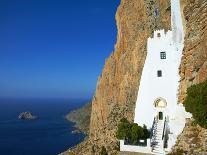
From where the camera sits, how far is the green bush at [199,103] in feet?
79.7

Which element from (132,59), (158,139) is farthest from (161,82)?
(132,59)

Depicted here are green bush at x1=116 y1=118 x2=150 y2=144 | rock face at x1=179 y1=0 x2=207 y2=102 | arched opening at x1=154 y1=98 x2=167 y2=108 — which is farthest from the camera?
arched opening at x1=154 y1=98 x2=167 y2=108

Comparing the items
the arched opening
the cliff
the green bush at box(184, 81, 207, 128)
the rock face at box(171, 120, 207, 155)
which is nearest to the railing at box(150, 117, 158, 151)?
the arched opening

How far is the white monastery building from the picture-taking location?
30516 mm

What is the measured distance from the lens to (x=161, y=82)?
102 feet

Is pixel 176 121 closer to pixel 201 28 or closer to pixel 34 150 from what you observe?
pixel 201 28

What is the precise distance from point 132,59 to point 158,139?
83.6 feet

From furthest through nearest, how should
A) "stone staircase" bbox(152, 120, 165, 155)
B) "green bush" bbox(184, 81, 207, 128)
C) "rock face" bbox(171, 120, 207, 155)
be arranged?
1. "stone staircase" bbox(152, 120, 165, 155)
2. "green bush" bbox(184, 81, 207, 128)
3. "rock face" bbox(171, 120, 207, 155)

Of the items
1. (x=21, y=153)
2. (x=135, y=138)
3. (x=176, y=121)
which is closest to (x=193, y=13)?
(x=176, y=121)

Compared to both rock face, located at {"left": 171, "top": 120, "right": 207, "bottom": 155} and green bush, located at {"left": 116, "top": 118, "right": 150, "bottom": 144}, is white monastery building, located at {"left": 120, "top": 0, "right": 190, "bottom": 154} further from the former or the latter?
rock face, located at {"left": 171, "top": 120, "right": 207, "bottom": 155}

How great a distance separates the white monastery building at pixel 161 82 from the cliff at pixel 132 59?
1.15 meters

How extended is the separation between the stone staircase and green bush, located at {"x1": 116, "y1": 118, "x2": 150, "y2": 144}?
2.65 feet

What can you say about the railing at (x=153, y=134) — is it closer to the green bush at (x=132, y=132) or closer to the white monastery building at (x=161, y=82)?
the white monastery building at (x=161, y=82)

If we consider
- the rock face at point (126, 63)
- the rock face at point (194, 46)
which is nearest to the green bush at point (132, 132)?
the rock face at point (194, 46)
